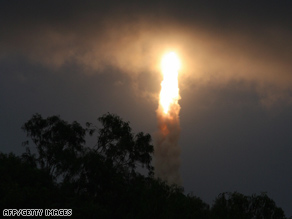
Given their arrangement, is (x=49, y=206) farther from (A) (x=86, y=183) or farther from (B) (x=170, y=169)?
(B) (x=170, y=169)

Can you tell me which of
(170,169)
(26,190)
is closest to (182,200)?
(26,190)

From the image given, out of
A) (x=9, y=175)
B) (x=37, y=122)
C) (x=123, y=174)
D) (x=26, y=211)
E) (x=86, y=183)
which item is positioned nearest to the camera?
(x=26, y=211)

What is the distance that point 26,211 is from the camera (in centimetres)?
4341

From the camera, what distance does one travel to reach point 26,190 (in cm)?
4547

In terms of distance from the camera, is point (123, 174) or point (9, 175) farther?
point (123, 174)

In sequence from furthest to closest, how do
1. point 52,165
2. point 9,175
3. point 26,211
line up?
point 52,165
point 9,175
point 26,211

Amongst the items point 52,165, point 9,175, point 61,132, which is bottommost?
point 9,175

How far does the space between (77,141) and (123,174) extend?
1360 centimetres

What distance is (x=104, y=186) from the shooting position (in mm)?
56094

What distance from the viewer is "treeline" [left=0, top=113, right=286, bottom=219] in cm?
4722

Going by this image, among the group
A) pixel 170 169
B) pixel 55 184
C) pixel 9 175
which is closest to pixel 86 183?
pixel 55 184

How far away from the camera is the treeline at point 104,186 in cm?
4722

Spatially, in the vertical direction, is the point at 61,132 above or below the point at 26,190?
above

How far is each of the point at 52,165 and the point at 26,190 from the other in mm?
22421
